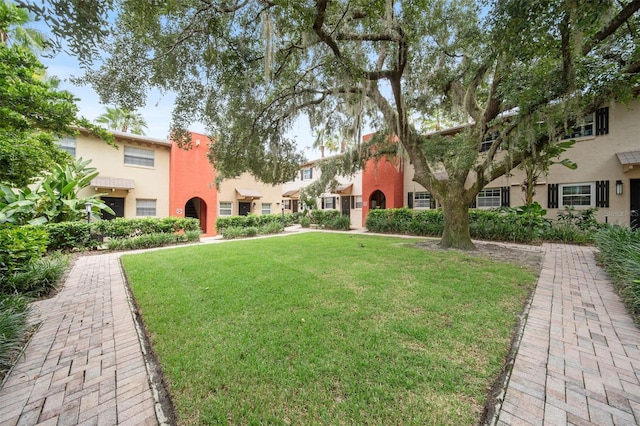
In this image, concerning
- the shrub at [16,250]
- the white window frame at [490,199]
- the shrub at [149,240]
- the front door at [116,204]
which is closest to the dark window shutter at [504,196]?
the white window frame at [490,199]

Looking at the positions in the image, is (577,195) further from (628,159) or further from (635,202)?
(628,159)

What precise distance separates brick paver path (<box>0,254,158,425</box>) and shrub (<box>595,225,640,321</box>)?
5.79 m

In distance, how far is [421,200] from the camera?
15.1 meters

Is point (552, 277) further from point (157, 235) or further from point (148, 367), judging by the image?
point (157, 235)

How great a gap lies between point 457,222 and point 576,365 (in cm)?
626

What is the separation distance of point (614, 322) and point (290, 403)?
419 cm

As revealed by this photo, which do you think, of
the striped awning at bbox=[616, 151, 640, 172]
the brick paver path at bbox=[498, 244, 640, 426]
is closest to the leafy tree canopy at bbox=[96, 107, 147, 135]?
the brick paver path at bbox=[498, 244, 640, 426]

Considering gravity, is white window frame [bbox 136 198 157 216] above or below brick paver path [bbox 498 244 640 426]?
above

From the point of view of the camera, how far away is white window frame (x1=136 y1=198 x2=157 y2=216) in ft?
46.6

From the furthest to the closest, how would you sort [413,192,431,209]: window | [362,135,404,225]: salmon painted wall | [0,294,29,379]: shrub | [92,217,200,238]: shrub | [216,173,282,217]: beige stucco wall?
[216,173,282,217]: beige stucco wall < [362,135,404,225]: salmon painted wall < [413,192,431,209]: window < [92,217,200,238]: shrub < [0,294,29,379]: shrub

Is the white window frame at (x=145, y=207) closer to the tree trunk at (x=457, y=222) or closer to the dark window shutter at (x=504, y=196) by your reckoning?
the tree trunk at (x=457, y=222)

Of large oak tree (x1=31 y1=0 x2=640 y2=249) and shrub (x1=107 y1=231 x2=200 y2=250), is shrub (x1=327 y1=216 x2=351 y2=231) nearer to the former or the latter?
large oak tree (x1=31 y1=0 x2=640 y2=249)

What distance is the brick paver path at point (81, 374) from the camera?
73.9 inches

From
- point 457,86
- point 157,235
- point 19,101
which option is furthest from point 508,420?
point 157,235
